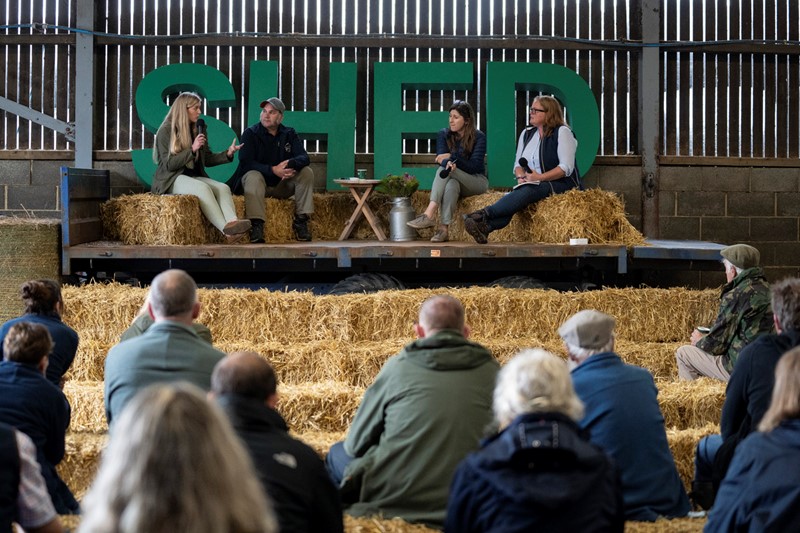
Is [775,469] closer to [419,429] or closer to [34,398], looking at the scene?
[419,429]

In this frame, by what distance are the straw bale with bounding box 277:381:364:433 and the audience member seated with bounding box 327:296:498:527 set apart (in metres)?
1.59

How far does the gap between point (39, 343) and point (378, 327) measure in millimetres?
3274

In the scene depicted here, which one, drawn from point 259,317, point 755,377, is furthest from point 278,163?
point 755,377

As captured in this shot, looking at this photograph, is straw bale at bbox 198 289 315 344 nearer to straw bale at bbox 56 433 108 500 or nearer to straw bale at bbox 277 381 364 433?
straw bale at bbox 277 381 364 433

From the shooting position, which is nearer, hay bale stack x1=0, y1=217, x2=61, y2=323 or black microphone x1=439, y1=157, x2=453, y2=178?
hay bale stack x1=0, y1=217, x2=61, y2=323

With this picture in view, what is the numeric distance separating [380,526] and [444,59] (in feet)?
23.5

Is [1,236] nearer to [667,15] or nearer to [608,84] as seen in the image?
[608,84]

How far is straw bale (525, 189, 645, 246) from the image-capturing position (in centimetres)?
779

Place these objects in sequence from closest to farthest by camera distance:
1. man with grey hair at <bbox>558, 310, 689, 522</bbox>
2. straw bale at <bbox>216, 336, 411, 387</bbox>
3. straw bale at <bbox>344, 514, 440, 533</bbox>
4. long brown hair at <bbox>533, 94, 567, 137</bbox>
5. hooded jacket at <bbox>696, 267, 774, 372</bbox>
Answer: straw bale at <bbox>344, 514, 440, 533</bbox>
man with grey hair at <bbox>558, 310, 689, 522</bbox>
hooded jacket at <bbox>696, 267, 774, 372</bbox>
straw bale at <bbox>216, 336, 411, 387</bbox>
long brown hair at <bbox>533, 94, 567, 137</bbox>

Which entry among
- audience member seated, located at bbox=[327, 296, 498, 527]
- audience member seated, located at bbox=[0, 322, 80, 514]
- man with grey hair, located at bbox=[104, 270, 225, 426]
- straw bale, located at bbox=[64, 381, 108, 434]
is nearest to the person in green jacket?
straw bale, located at bbox=[64, 381, 108, 434]

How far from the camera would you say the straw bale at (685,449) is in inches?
197

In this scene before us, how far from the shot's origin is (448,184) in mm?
8461

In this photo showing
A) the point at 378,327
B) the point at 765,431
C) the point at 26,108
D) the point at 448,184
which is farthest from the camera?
the point at 26,108

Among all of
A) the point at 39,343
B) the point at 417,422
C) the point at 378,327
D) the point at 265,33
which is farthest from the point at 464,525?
the point at 265,33
